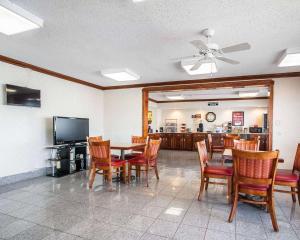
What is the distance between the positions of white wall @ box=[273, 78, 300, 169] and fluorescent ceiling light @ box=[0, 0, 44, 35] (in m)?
5.51

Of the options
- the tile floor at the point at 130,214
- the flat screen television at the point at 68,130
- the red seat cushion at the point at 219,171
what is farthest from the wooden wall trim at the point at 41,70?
the red seat cushion at the point at 219,171

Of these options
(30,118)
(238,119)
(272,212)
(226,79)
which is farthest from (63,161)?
(238,119)

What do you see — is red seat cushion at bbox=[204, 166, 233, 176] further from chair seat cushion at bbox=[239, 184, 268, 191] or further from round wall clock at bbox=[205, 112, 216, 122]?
round wall clock at bbox=[205, 112, 216, 122]

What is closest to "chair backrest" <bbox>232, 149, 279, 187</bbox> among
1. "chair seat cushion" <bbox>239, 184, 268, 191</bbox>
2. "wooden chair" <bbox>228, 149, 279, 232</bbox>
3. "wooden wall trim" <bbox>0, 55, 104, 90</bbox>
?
"wooden chair" <bbox>228, 149, 279, 232</bbox>

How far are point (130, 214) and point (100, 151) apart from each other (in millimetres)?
1413

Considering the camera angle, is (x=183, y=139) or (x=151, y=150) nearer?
(x=151, y=150)

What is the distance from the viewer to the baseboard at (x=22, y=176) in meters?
3.99

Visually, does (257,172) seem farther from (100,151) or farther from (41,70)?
(41,70)

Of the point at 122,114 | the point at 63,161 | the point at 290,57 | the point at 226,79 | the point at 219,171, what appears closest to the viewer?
the point at 219,171

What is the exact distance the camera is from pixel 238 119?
390 inches

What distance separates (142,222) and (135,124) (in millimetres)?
4300

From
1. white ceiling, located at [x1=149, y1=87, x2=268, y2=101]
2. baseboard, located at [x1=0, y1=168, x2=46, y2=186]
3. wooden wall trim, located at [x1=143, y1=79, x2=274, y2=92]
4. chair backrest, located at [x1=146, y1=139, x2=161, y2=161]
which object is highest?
white ceiling, located at [x1=149, y1=87, x2=268, y2=101]

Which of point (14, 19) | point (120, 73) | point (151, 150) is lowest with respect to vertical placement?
point (151, 150)

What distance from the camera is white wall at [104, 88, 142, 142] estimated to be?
21.7 feet
